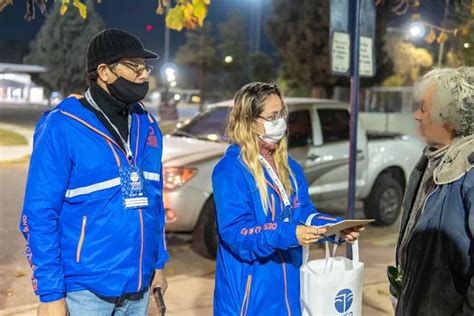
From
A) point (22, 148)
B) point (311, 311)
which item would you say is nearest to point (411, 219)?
point (311, 311)

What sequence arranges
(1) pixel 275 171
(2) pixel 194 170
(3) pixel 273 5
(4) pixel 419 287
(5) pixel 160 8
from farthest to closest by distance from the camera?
(3) pixel 273 5
(2) pixel 194 170
(5) pixel 160 8
(1) pixel 275 171
(4) pixel 419 287

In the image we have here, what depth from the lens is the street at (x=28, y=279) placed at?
5.09 m

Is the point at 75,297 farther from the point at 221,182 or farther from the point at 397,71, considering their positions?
the point at 397,71

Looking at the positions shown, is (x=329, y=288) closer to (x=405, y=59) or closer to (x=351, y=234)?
(x=351, y=234)

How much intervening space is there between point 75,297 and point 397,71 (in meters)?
28.4

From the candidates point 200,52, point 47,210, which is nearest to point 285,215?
point 47,210

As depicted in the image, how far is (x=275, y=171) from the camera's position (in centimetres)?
285

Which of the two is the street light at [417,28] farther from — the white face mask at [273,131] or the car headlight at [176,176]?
the white face mask at [273,131]

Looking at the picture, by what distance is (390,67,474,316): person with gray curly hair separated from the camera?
222cm

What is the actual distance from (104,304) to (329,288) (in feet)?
3.18

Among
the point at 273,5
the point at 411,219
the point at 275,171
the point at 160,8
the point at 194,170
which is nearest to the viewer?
the point at 411,219

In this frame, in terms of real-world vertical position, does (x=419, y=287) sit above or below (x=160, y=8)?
below

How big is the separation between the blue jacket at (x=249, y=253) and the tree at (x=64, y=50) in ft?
10.5

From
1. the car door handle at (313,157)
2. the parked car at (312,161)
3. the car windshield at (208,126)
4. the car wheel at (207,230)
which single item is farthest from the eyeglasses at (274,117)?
the car door handle at (313,157)
